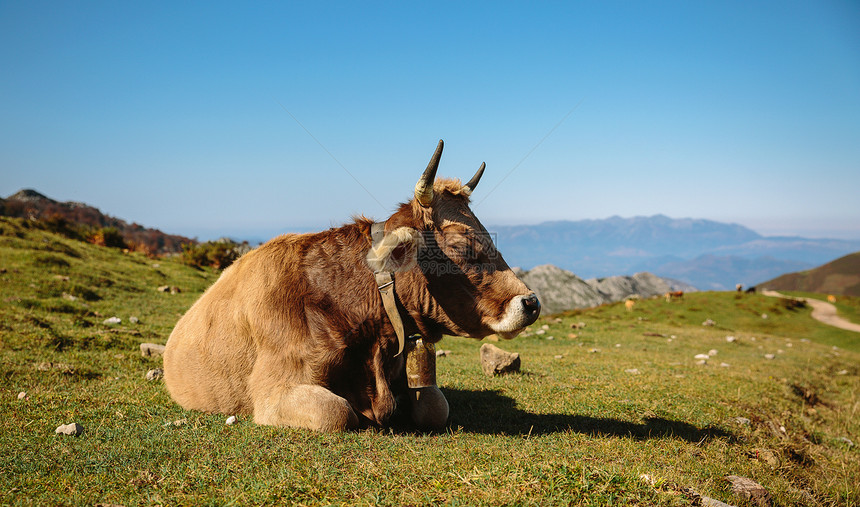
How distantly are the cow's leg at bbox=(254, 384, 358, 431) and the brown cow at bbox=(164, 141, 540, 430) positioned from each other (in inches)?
0.4

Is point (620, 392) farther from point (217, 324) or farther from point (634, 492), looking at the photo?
point (217, 324)

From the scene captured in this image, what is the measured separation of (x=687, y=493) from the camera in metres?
4.66

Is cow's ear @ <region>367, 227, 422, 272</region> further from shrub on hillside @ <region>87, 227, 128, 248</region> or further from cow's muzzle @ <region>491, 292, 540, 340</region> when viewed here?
shrub on hillside @ <region>87, 227, 128, 248</region>

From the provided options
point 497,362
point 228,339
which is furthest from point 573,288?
point 228,339

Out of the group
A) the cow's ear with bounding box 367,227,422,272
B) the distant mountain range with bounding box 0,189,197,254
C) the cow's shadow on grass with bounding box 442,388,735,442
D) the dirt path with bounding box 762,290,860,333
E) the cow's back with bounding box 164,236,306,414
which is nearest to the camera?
the cow's ear with bounding box 367,227,422,272

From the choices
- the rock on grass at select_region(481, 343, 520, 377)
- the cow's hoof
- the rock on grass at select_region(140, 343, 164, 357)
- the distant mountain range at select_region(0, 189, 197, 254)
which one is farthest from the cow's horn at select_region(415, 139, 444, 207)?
the distant mountain range at select_region(0, 189, 197, 254)

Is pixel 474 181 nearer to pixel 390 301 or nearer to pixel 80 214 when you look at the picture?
pixel 390 301

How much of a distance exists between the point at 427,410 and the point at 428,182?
283 centimetres

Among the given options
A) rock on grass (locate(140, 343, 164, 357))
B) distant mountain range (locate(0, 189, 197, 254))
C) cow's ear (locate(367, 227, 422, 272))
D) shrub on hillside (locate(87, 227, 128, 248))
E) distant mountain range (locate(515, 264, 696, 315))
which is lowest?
distant mountain range (locate(515, 264, 696, 315))

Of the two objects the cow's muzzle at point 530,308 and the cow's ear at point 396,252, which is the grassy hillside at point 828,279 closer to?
the cow's muzzle at point 530,308

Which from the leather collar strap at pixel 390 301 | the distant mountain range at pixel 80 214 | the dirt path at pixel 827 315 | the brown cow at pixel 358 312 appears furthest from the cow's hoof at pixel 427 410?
the distant mountain range at pixel 80 214

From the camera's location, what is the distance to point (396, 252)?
6031 millimetres

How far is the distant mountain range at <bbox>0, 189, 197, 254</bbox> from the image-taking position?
150 ft

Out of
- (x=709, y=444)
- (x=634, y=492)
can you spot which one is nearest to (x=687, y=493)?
(x=634, y=492)
